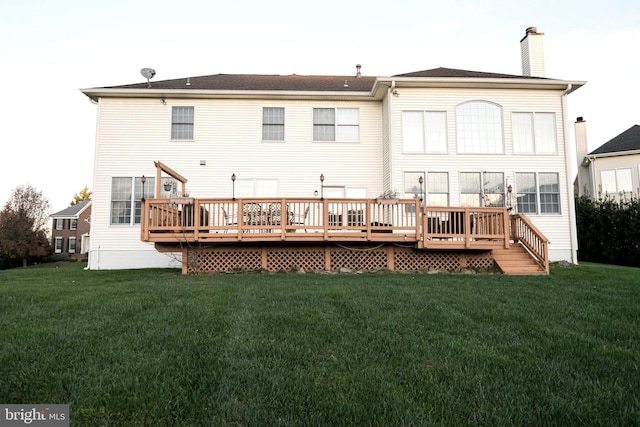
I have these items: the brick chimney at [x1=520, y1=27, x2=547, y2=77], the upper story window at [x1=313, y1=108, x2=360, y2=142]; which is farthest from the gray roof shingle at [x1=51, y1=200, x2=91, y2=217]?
the brick chimney at [x1=520, y1=27, x2=547, y2=77]

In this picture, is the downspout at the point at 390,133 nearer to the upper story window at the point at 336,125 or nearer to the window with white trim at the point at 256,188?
the upper story window at the point at 336,125

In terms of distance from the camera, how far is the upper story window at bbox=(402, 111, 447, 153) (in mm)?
12273

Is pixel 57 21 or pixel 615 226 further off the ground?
pixel 57 21

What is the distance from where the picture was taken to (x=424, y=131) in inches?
486

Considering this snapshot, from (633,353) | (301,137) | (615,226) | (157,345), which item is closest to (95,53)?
(301,137)

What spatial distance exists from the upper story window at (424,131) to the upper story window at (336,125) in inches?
65.6

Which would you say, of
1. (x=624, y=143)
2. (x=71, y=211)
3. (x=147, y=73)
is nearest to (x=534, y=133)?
(x=624, y=143)

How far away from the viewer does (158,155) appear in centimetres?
1259

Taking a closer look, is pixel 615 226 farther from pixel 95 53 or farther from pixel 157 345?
pixel 95 53

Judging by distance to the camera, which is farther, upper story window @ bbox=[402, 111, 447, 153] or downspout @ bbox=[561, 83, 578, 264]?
upper story window @ bbox=[402, 111, 447, 153]

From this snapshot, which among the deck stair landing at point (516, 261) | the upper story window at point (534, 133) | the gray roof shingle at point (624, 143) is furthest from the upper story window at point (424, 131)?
the gray roof shingle at point (624, 143)

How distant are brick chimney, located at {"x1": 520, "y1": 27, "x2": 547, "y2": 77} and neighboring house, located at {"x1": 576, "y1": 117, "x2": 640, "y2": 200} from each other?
334 inches

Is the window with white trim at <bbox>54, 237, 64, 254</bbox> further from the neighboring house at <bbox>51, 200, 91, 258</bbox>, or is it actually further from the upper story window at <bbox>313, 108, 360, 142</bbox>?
the upper story window at <bbox>313, 108, 360, 142</bbox>

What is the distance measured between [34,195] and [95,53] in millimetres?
27332
